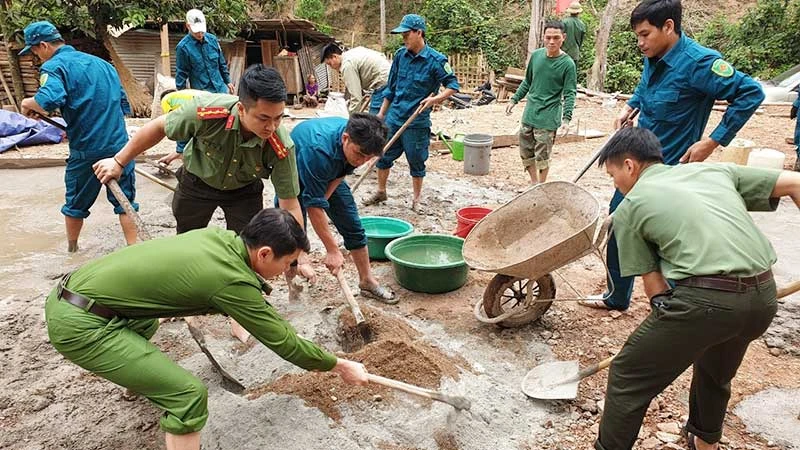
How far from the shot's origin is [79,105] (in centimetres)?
411

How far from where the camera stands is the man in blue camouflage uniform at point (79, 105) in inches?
157

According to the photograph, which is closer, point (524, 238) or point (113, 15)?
point (524, 238)

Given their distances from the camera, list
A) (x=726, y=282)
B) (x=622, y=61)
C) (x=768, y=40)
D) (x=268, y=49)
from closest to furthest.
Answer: (x=726, y=282) < (x=268, y=49) < (x=768, y=40) < (x=622, y=61)

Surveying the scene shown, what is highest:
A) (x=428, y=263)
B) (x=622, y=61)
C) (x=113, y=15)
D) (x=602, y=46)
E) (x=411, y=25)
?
(x=113, y=15)

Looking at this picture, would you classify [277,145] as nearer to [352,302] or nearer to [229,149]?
[229,149]

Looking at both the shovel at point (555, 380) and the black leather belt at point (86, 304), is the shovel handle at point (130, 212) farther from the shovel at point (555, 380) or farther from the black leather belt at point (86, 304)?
the shovel at point (555, 380)

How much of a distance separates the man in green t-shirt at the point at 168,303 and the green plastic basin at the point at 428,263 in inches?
77.2

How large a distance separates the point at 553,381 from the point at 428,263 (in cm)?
160

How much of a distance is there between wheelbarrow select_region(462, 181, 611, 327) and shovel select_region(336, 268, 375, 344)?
70cm

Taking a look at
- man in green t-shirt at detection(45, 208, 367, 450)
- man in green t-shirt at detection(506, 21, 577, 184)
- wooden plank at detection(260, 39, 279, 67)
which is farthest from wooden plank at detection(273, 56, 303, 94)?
man in green t-shirt at detection(45, 208, 367, 450)

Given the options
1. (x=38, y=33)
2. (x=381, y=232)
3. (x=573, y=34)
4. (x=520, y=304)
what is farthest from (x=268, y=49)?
(x=520, y=304)

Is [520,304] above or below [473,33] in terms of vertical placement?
below

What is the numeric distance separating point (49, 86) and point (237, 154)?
1.96 metres

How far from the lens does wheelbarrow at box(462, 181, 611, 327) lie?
134 inches
